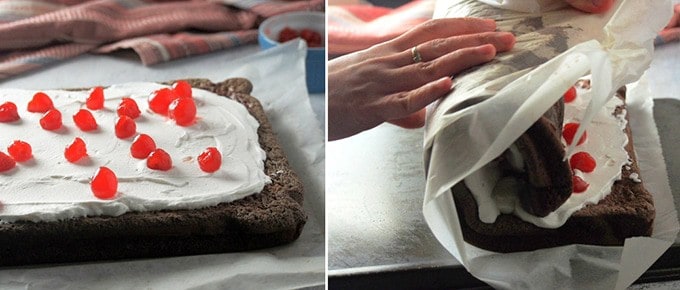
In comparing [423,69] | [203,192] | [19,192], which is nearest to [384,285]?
[423,69]

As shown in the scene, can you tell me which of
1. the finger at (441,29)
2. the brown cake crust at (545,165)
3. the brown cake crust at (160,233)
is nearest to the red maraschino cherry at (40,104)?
the brown cake crust at (160,233)

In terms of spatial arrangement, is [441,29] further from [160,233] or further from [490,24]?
[160,233]

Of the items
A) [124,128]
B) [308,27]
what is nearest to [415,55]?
[124,128]

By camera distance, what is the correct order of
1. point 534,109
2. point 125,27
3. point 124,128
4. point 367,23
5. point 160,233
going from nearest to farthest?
point 534,109
point 367,23
point 160,233
point 124,128
point 125,27

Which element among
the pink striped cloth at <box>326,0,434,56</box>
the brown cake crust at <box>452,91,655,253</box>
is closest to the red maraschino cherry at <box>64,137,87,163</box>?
the pink striped cloth at <box>326,0,434,56</box>

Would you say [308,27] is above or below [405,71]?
below

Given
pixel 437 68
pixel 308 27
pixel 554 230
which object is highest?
pixel 437 68
